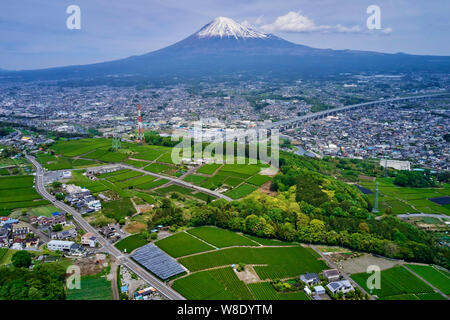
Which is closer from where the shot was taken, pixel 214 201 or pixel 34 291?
pixel 34 291

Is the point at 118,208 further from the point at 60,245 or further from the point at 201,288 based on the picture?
the point at 201,288

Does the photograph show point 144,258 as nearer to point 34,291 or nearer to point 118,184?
point 34,291

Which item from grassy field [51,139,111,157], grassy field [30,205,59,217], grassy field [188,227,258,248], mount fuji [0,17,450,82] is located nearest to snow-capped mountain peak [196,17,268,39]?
mount fuji [0,17,450,82]

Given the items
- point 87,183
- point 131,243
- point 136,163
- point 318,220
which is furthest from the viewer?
point 136,163

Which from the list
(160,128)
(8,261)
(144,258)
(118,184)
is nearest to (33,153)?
(118,184)

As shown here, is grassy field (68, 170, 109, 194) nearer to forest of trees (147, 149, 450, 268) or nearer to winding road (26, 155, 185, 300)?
winding road (26, 155, 185, 300)

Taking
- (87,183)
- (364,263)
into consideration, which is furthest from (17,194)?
(364,263)
